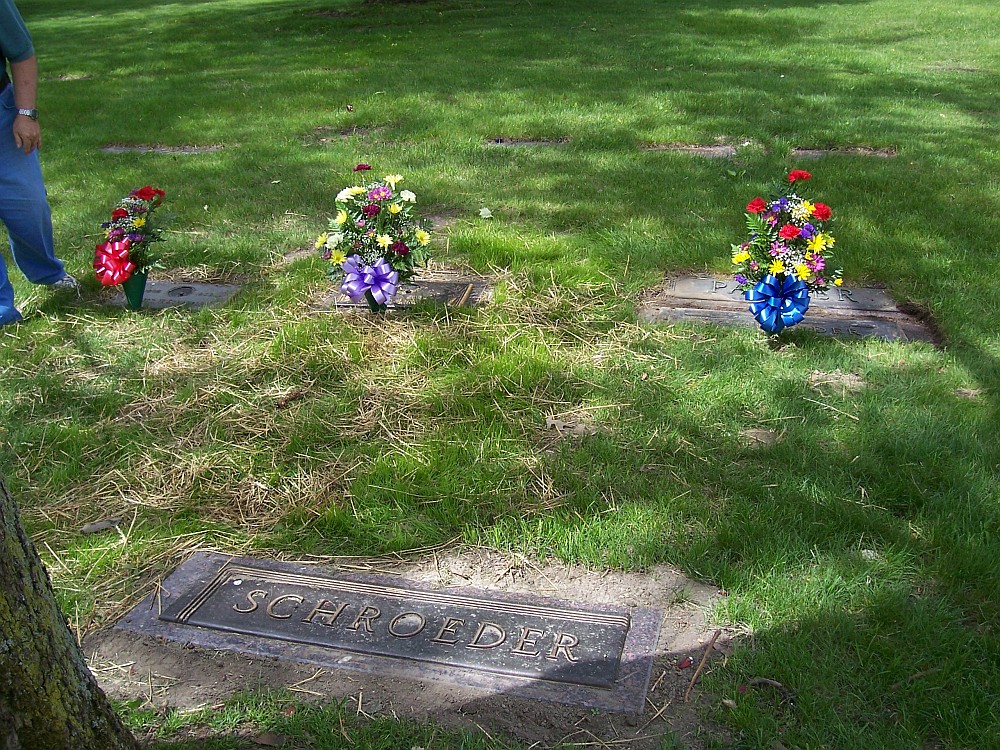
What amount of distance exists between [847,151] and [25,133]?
609 cm

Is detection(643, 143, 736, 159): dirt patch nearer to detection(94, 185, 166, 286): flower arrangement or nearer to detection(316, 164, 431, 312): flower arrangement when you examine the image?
detection(316, 164, 431, 312): flower arrangement

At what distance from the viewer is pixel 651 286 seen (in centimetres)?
497

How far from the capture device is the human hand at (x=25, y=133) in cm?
461

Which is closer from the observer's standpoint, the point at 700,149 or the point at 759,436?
the point at 759,436

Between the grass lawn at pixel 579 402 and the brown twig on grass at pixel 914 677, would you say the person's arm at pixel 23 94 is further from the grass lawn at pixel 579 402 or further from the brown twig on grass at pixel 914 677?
the brown twig on grass at pixel 914 677

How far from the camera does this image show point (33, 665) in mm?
1828

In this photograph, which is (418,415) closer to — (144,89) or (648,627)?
(648,627)

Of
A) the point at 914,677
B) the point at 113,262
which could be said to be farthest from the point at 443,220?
the point at 914,677

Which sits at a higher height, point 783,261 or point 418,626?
point 783,261

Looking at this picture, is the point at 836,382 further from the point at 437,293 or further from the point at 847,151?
the point at 847,151

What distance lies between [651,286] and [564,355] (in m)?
0.98

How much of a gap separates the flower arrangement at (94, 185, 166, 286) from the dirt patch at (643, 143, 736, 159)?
4312 millimetres

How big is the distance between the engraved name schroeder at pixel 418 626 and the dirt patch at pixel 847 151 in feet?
18.7

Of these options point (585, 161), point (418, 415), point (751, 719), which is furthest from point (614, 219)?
point (751, 719)
